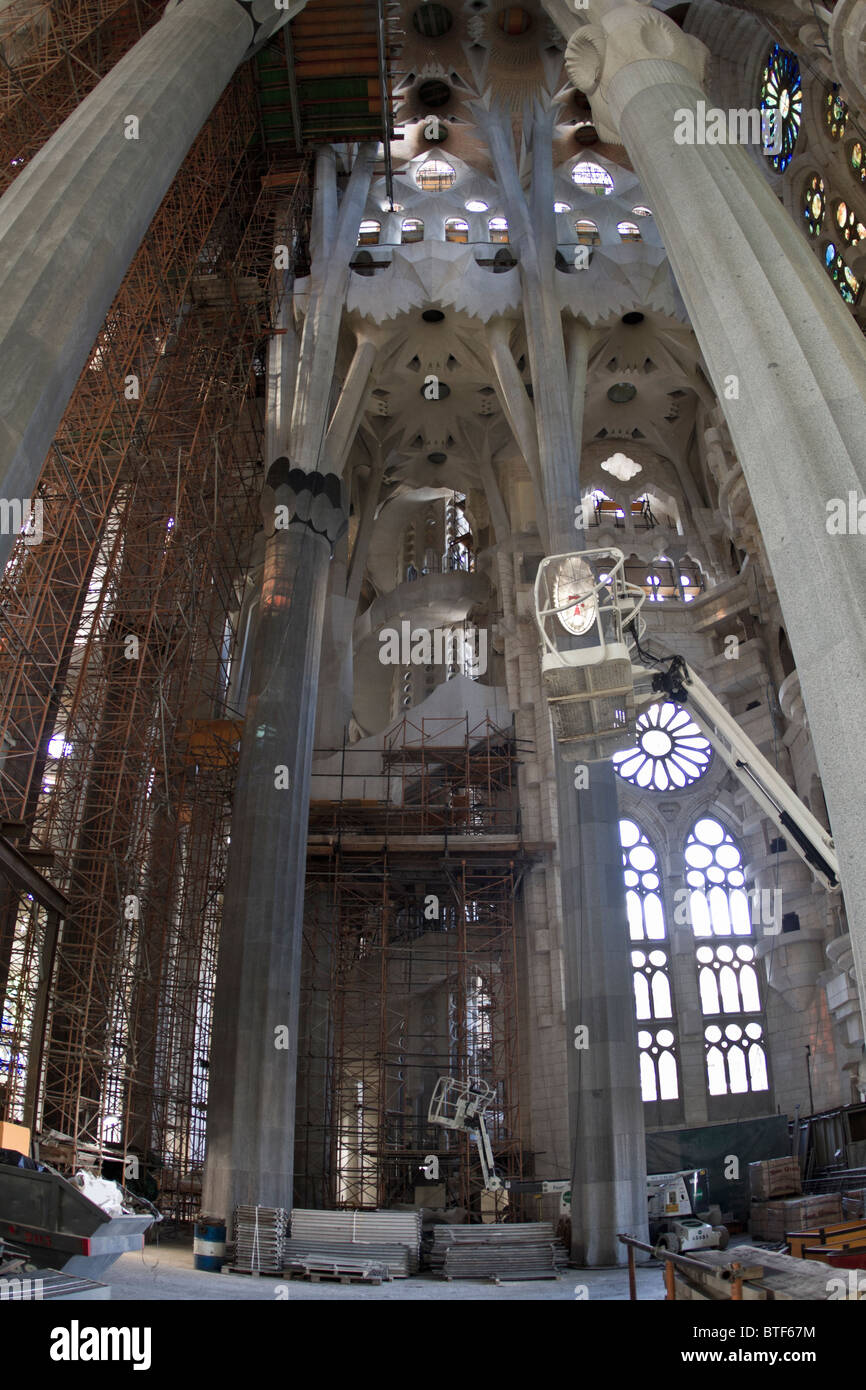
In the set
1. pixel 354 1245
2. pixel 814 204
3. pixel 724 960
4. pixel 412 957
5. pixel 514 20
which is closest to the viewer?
pixel 354 1245

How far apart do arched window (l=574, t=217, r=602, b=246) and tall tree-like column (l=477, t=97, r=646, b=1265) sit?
269cm

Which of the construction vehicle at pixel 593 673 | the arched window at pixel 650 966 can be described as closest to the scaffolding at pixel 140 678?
the arched window at pixel 650 966

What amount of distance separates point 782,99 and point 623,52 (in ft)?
39.1

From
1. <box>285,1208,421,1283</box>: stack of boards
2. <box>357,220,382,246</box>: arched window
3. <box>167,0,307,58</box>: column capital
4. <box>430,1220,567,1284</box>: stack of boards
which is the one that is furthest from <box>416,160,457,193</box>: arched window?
<box>430,1220,567,1284</box>: stack of boards

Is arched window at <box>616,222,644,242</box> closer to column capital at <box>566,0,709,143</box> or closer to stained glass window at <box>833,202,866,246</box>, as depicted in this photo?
stained glass window at <box>833,202,866,246</box>

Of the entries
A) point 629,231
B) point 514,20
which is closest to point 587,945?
point 629,231

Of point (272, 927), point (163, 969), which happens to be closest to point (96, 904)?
point (272, 927)

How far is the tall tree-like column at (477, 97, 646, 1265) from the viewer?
13891 millimetres

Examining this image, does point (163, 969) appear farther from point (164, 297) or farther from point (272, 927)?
point (164, 297)

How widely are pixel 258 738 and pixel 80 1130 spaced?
6106 mm

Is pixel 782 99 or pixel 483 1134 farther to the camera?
pixel 782 99

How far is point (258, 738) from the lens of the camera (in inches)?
631

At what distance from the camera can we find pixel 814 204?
17344mm

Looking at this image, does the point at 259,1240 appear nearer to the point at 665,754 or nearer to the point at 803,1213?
the point at 803,1213
